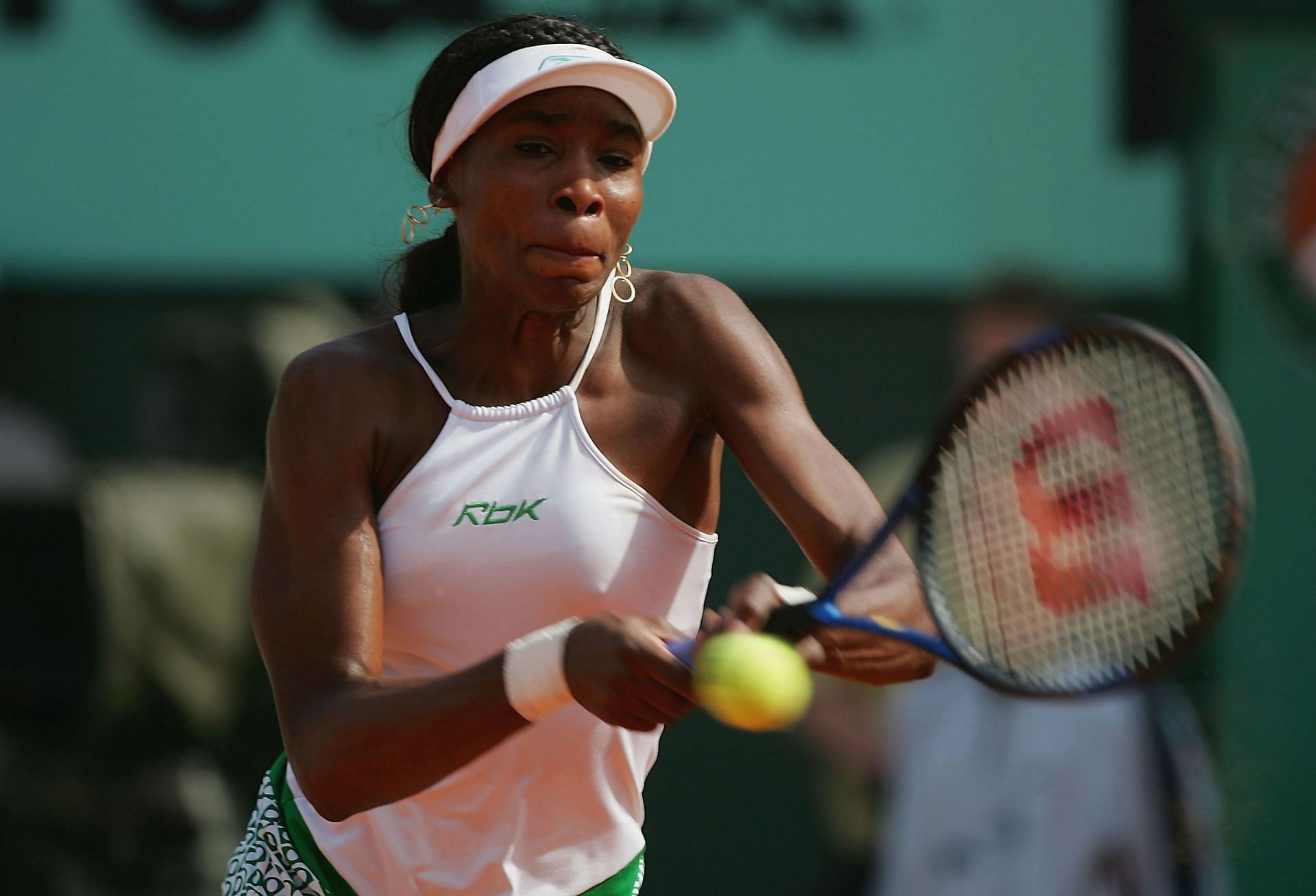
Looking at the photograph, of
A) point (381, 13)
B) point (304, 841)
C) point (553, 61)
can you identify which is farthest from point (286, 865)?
point (381, 13)

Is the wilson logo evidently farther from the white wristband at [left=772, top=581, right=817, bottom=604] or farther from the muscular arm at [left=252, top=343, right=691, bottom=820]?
the white wristband at [left=772, top=581, right=817, bottom=604]

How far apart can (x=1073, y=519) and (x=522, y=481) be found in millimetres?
656

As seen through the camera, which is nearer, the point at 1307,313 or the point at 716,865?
the point at 1307,313

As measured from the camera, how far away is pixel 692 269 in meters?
5.52

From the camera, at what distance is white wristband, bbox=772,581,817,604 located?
212 centimetres

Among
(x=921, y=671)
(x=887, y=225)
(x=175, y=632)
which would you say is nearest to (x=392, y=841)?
(x=921, y=671)

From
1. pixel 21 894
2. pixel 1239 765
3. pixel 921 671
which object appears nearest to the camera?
pixel 921 671

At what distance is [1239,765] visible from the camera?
16.6ft

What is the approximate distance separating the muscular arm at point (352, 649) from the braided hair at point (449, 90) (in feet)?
0.85

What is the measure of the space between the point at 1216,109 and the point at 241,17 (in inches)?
106

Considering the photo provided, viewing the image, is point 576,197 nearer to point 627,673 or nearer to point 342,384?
point 342,384

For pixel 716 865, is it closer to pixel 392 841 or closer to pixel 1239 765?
pixel 1239 765

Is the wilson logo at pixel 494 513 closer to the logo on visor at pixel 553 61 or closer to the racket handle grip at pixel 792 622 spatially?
the racket handle grip at pixel 792 622

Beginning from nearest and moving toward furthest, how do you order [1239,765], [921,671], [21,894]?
[921,671], [1239,765], [21,894]
